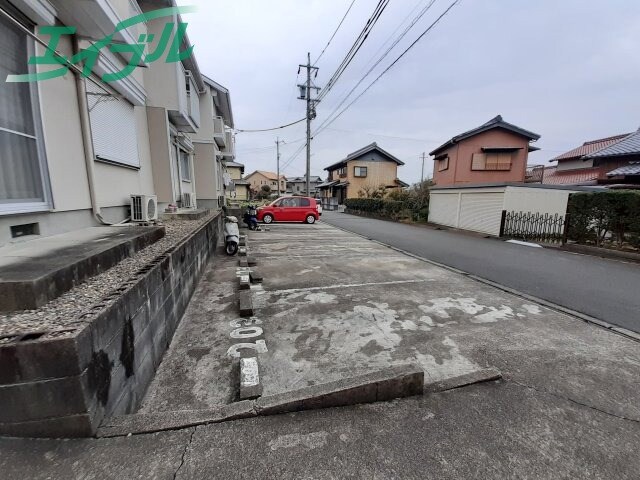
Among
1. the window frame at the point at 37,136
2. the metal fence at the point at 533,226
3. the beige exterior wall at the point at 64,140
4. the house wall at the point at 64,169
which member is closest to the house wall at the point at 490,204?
the metal fence at the point at 533,226

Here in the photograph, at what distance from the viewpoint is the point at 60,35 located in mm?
3578

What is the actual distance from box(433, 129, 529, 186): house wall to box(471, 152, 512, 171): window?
0.29m

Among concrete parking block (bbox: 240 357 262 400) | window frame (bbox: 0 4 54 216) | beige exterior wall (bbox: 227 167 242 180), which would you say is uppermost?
beige exterior wall (bbox: 227 167 242 180)

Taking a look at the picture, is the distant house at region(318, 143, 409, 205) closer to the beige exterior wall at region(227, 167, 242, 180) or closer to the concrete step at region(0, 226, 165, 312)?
the beige exterior wall at region(227, 167, 242, 180)

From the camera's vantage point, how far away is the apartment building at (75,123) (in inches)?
112

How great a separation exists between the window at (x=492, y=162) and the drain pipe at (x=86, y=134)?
77.2ft

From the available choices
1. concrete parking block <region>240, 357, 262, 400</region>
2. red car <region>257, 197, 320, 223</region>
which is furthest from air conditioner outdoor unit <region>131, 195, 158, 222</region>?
red car <region>257, 197, 320, 223</region>

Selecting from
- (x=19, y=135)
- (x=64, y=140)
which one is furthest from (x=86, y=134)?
(x=19, y=135)

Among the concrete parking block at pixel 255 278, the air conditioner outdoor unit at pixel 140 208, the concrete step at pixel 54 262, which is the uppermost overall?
the air conditioner outdoor unit at pixel 140 208

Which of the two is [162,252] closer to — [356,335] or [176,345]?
[176,345]

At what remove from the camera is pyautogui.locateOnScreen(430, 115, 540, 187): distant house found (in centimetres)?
2164

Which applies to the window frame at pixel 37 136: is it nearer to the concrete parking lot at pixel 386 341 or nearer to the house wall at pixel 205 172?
the concrete parking lot at pixel 386 341

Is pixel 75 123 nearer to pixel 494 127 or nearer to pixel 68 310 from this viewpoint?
pixel 68 310

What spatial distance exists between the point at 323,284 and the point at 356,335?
1.87 metres
